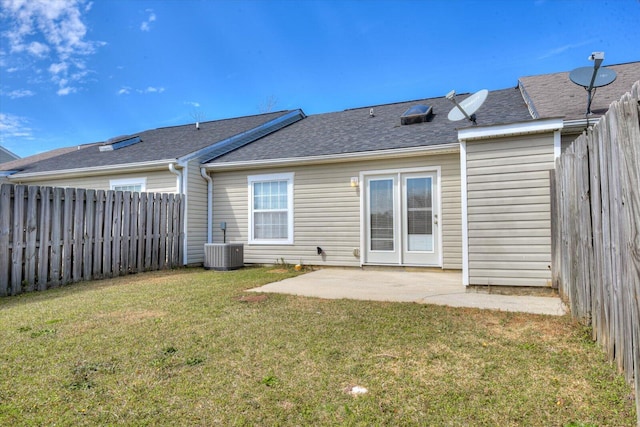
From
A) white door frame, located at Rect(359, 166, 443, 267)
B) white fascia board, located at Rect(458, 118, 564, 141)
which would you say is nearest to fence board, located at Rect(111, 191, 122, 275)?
white door frame, located at Rect(359, 166, 443, 267)

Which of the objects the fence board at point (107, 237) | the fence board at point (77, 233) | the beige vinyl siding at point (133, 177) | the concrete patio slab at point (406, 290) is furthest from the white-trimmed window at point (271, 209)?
the fence board at point (77, 233)

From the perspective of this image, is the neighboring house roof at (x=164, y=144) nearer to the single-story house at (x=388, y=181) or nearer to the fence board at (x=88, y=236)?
the single-story house at (x=388, y=181)

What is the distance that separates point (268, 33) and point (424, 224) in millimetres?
9737

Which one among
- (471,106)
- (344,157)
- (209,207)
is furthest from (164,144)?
(471,106)

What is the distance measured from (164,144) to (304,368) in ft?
34.2

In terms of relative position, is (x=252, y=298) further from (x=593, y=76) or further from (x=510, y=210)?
(x=593, y=76)

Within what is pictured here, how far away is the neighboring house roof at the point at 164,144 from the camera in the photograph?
9731 millimetres

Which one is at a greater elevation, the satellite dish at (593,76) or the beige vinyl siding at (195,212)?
the satellite dish at (593,76)

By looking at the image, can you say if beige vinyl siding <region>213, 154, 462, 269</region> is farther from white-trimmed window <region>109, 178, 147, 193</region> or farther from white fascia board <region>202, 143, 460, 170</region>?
white-trimmed window <region>109, 178, 147, 193</region>

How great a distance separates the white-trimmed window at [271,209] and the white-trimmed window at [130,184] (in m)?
3.11

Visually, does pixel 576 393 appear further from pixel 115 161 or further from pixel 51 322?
pixel 115 161

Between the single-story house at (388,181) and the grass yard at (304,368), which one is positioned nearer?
the grass yard at (304,368)

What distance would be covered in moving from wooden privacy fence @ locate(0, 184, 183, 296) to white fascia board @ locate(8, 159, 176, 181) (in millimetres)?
1127

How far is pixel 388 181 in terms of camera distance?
24.9 ft
